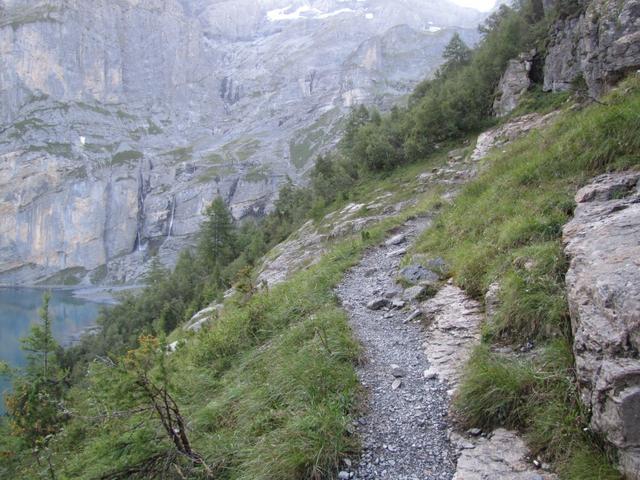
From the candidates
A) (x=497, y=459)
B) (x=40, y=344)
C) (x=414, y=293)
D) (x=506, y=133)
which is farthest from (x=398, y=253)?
(x=506, y=133)

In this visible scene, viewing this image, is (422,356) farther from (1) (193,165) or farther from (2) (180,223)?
(1) (193,165)

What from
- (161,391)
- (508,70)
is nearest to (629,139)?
(161,391)

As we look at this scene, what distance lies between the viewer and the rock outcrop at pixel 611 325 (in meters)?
3.44

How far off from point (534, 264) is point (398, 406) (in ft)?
10.2

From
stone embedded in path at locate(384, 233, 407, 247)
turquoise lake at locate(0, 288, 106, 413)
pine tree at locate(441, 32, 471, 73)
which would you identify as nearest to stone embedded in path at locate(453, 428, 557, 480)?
stone embedded in path at locate(384, 233, 407, 247)

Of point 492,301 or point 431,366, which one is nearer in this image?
point 431,366

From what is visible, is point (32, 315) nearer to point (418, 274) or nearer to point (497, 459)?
point (418, 274)

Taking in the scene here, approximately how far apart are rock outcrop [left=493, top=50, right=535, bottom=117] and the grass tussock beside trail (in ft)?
85.1

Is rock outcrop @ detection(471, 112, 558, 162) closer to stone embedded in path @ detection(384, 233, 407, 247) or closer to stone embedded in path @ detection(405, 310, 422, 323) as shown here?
stone embedded in path @ detection(384, 233, 407, 247)

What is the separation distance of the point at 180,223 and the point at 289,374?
190404 millimetres

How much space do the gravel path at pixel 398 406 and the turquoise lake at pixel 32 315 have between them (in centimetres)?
7998

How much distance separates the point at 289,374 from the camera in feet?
21.1

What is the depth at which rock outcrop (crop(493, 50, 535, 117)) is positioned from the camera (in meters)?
35.3

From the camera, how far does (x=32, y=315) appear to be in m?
118
